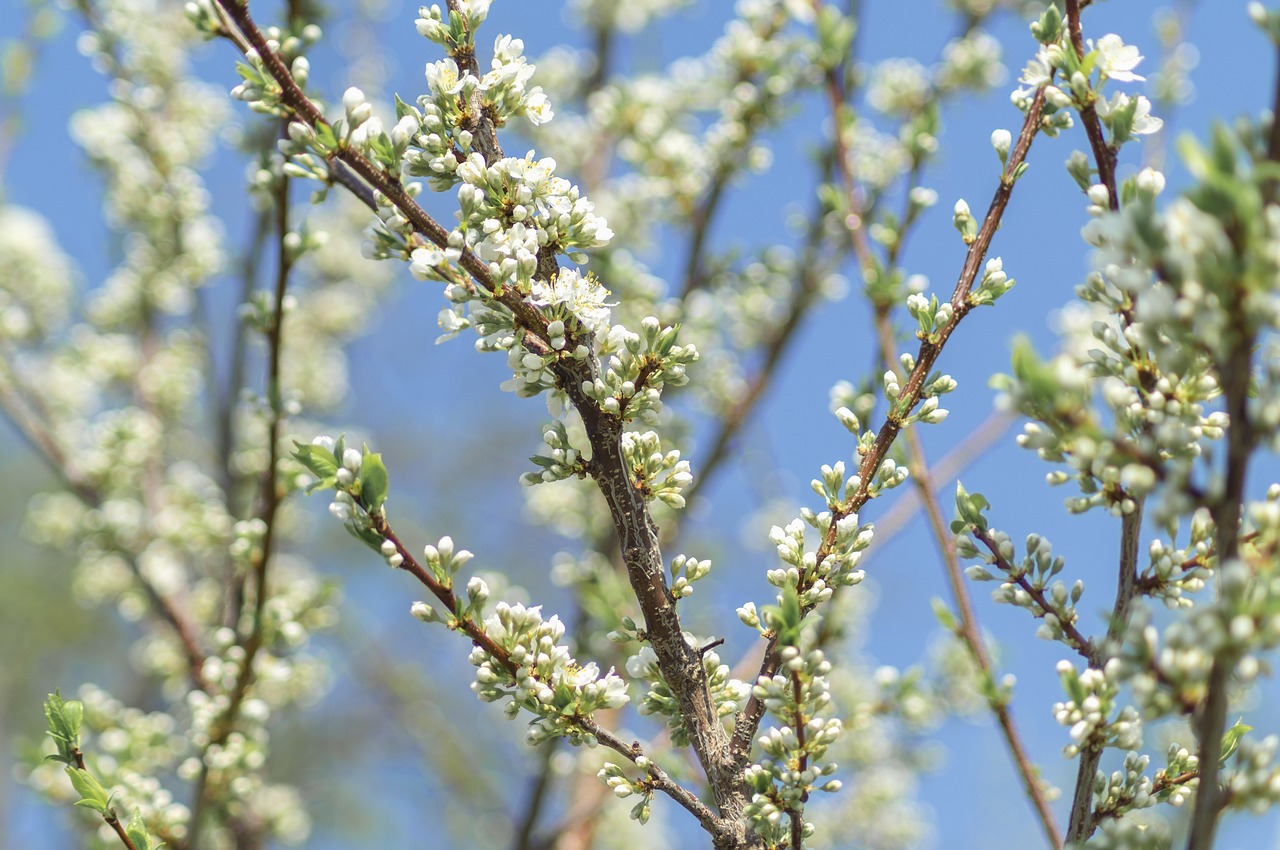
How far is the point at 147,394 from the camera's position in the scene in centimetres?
543

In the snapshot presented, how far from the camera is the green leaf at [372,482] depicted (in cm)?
179

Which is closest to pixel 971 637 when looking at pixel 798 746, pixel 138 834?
pixel 798 746

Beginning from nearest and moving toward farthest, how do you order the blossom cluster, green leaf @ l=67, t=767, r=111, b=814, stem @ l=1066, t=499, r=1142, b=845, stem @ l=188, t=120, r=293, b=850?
1. stem @ l=1066, t=499, r=1142, b=845
2. the blossom cluster
3. green leaf @ l=67, t=767, r=111, b=814
4. stem @ l=188, t=120, r=293, b=850

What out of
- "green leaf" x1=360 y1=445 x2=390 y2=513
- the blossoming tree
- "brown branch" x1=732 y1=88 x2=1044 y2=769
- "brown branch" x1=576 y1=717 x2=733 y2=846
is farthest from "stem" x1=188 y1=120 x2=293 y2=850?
"brown branch" x1=732 y1=88 x2=1044 y2=769

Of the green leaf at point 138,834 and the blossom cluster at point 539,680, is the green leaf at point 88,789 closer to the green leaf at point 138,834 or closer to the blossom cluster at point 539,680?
the green leaf at point 138,834

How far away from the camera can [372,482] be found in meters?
1.81

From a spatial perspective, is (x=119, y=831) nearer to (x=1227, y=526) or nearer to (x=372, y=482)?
(x=372, y=482)

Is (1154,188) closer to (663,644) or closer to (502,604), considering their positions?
(663,644)

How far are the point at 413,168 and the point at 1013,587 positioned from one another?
1.41 m

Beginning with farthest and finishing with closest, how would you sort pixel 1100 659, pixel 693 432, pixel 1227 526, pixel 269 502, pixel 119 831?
pixel 693 432
pixel 269 502
pixel 119 831
pixel 1100 659
pixel 1227 526

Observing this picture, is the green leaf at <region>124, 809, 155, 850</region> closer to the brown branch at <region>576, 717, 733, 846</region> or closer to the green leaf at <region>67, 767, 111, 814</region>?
the green leaf at <region>67, 767, 111, 814</region>

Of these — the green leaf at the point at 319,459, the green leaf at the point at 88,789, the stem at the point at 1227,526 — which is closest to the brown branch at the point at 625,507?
the green leaf at the point at 319,459

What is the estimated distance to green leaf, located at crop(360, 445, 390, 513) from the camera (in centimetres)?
179

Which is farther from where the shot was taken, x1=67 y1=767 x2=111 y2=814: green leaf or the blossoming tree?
x1=67 y1=767 x2=111 y2=814: green leaf
